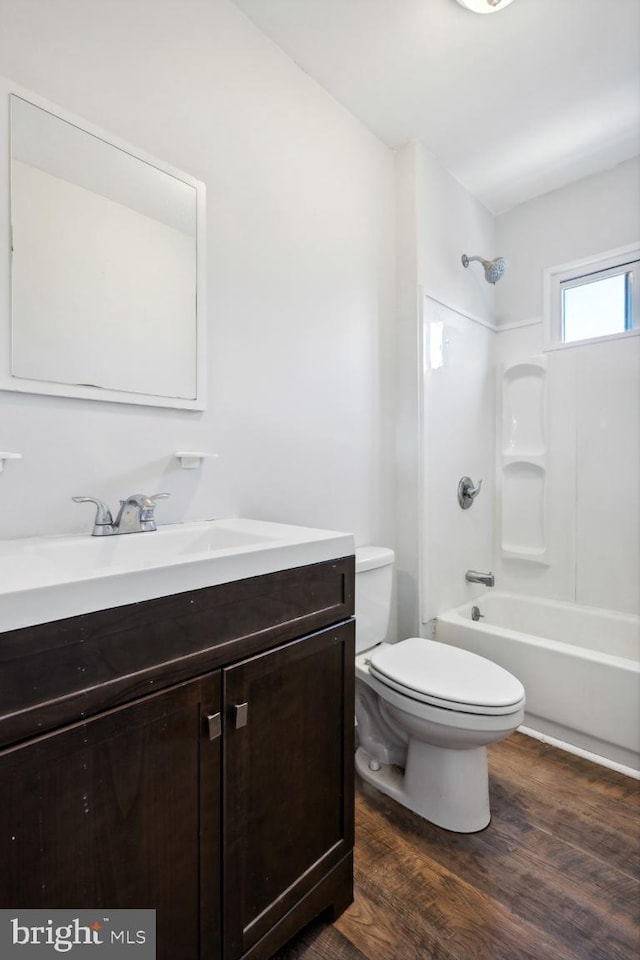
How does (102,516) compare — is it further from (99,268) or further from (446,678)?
(446,678)

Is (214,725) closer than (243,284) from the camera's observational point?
Yes

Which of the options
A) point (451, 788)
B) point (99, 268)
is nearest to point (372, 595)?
point (451, 788)

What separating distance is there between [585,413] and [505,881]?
1.98 m

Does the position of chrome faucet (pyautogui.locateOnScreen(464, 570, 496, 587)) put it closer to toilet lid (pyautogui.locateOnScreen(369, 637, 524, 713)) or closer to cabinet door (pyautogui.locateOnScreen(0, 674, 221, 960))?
toilet lid (pyautogui.locateOnScreen(369, 637, 524, 713))

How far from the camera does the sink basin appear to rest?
645 millimetres

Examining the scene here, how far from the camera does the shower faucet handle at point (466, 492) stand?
236cm

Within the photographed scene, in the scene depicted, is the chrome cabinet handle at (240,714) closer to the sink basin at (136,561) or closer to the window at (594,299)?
the sink basin at (136,561)

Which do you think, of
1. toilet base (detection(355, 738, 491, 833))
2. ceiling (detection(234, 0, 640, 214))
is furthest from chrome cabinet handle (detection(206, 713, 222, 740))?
ceiling (detection(234, 0, 640, 214))

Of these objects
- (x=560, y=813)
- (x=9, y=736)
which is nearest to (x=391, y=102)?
(x=9, y=736)

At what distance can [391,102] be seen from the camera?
1.87 m

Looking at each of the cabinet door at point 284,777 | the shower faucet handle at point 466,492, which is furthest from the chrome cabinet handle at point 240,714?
the shower faucet handle at point 466,492

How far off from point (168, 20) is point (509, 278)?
201 cm

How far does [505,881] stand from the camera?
1260 mm

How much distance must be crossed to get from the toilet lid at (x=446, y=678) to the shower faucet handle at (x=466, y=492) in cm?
86
